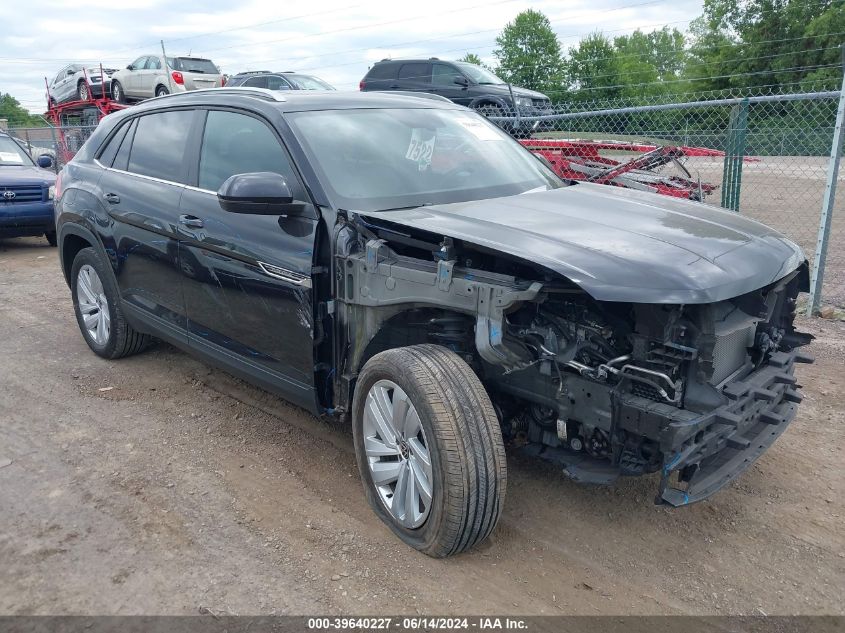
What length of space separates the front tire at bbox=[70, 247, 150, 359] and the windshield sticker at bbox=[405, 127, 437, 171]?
8.03 ft

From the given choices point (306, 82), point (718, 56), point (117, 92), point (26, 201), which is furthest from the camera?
point (718, 56)

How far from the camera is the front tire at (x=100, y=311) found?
5148 mm

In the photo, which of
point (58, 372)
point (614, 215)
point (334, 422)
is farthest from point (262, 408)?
point (614, 215)

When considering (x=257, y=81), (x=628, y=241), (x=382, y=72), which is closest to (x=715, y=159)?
(x=628, y=241)

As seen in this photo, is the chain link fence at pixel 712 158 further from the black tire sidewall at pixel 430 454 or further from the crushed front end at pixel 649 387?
the black tire sidewall at pixel 430 454

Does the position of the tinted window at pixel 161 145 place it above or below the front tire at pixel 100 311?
above

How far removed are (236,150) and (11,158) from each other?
9.10m

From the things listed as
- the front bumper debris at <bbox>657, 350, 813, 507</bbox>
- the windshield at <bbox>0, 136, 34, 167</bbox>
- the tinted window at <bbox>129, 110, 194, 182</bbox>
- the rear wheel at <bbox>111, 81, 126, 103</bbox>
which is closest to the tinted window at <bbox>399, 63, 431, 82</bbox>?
the windshield at <bbox>0, 136, 34, 167</bbox>

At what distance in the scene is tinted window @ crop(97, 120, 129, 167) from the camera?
5.06 meters

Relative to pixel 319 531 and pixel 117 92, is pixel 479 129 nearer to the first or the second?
pixel 319 531

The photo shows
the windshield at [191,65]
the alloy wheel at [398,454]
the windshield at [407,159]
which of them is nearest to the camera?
the alloy wheel at [398,454]

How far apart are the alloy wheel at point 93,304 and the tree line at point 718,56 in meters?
22.5

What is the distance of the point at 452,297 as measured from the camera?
9.64 ft

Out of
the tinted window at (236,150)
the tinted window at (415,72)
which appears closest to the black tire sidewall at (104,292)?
the tinted window at (236,150)
